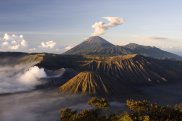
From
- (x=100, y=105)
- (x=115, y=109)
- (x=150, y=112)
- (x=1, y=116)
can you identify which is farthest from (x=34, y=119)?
(x=150, y=112)

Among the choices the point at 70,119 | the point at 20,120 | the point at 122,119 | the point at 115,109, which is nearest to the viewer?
the point at 122,119

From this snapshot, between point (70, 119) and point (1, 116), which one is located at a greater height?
point (70, 119)

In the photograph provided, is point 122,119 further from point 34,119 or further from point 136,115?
point 34,119

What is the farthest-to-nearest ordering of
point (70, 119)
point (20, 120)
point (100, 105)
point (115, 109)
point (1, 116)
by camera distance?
point (115, 109)
point (1, 116)
point (20, 120)
point (100, 105)
point (70, 119)

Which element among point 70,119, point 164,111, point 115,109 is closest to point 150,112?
point 164,111

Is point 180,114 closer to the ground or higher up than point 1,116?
higher up

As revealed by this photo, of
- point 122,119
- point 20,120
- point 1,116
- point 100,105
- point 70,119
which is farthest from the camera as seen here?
point 1,116

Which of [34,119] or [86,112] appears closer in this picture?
[86,112]

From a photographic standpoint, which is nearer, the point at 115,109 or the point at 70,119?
the point at 70,119

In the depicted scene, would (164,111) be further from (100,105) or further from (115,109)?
(115,109)

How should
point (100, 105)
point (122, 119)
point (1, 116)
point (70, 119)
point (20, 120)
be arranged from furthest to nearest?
1. point (1, 116)
2. point (20, 120)
3. point (100, 105)
4. point (70, 119)
5. point (122, 119)
